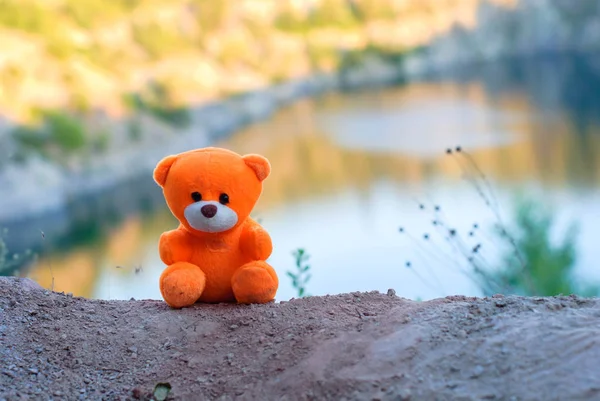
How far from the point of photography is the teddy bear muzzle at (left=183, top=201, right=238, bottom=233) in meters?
1.88

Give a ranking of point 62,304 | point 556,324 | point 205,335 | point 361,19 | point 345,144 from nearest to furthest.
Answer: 1. point 556,324
2. point 205,335
3. point 62,304
4. point 345,144
5. point 361,19

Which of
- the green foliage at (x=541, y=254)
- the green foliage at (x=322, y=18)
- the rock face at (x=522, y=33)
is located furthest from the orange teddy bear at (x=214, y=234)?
the rock face at (x=522, y=33)

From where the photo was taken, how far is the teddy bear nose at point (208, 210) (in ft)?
6.13

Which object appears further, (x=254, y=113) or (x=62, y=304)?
(x=254, y=113)

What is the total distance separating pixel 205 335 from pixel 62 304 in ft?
1.57

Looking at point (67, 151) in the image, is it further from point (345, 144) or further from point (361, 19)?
point (361, 19)

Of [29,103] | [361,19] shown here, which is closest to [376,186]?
[29,103]

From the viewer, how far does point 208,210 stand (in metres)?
1.87

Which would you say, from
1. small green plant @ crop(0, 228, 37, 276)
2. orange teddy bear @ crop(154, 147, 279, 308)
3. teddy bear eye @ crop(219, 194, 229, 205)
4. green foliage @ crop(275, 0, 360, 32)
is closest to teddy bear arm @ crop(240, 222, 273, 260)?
orange teddy bear @ crop(154, 147, 279, 308)

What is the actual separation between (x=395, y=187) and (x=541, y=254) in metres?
4.20

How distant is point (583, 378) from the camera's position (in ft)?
3.86

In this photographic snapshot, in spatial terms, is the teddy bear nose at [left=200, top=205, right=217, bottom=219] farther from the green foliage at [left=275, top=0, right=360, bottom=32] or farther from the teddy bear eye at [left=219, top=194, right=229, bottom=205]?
the green foliage at [left=275, top=0, right=360, bottom=32]

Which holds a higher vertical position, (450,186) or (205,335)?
(450,186)

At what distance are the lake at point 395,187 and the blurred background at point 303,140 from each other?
0.04m
